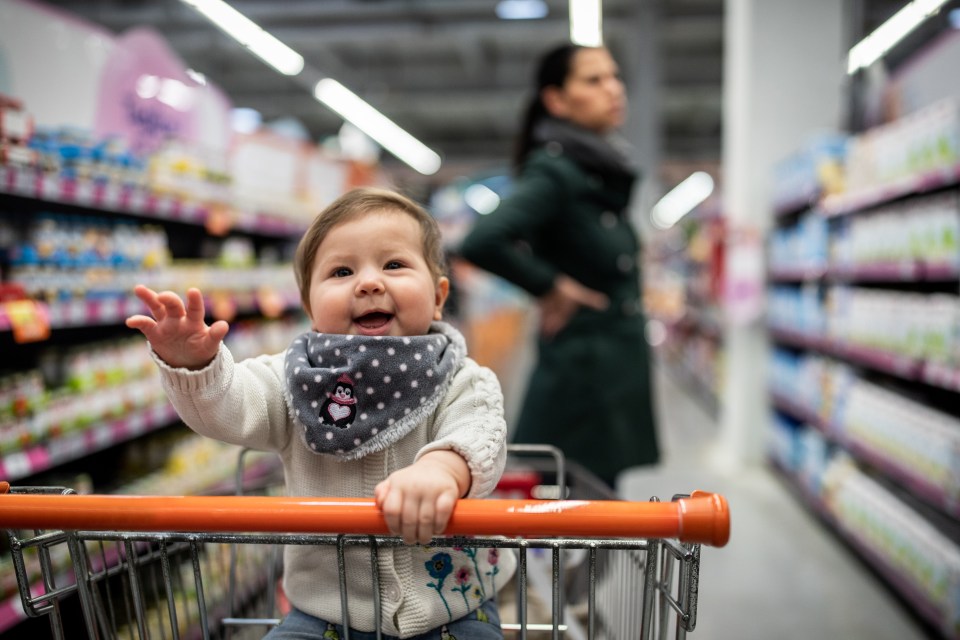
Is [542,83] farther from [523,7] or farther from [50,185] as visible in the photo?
[523,7]

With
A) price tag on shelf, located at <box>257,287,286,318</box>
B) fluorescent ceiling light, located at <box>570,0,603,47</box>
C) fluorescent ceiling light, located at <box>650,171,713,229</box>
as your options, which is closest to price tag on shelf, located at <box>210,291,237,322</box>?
price tag on shelf, located at <box>257,287,286,318</box>

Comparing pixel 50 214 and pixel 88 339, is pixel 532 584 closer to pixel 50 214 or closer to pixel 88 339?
pixel 50 214

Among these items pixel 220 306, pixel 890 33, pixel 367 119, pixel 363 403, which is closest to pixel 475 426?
pixel 363 403

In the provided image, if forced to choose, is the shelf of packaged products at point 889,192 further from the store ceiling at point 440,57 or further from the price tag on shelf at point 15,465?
the price tag on shelf at point 15,465

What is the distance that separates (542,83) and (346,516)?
1.82 metres

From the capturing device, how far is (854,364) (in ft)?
13.7

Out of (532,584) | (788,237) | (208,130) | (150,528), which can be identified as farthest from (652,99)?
(150,528)

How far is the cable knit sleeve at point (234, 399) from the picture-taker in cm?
106

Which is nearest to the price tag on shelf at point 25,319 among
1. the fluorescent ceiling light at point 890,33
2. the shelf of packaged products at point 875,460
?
the shelf of packaged products at point 875,460

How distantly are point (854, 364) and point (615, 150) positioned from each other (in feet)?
8.72

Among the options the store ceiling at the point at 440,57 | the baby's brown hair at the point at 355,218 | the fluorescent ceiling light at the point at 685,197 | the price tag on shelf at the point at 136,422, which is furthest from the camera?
the fluorescent ceiling light at the point at 685,197

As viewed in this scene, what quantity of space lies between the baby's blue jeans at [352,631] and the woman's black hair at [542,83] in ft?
5.17

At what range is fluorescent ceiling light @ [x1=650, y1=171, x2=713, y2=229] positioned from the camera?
18.9 meters

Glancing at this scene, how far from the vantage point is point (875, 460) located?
10.8 feet
